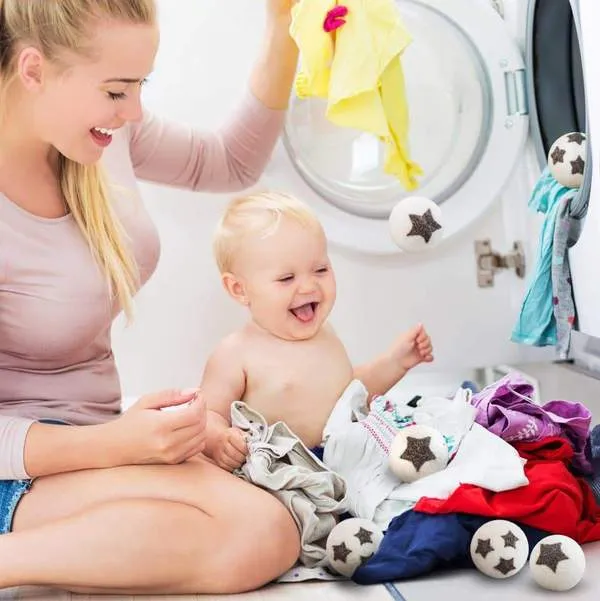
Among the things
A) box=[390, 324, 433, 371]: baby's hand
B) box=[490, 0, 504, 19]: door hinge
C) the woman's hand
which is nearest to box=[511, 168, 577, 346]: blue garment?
box=[390, 324, 433, 371]: baby's hand

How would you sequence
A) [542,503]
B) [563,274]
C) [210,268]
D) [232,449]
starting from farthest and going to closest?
[210,268] → [563,274] → [232,449] → [542,503]

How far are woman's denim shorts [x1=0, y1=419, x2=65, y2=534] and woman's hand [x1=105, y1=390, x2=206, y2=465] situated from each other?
121mm

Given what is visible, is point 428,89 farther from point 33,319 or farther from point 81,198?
point 33,319

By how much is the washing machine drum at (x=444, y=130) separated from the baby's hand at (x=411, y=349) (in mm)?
366

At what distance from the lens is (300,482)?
140 centimetres

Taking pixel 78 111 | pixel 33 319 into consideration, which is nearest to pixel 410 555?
pixel 33 319

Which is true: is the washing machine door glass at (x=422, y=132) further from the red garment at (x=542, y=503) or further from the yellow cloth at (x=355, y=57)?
the red garment at (x=542, y=503)

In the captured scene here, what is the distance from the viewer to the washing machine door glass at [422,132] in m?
2.06

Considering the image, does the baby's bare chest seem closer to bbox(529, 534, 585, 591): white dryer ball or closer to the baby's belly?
the baby's belly

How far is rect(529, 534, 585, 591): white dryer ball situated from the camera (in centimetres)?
123

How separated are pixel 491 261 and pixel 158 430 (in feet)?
3.38

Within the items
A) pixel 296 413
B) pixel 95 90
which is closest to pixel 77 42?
pixel 95 90

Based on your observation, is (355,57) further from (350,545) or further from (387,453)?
(350,545)

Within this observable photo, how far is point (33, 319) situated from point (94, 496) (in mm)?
251
